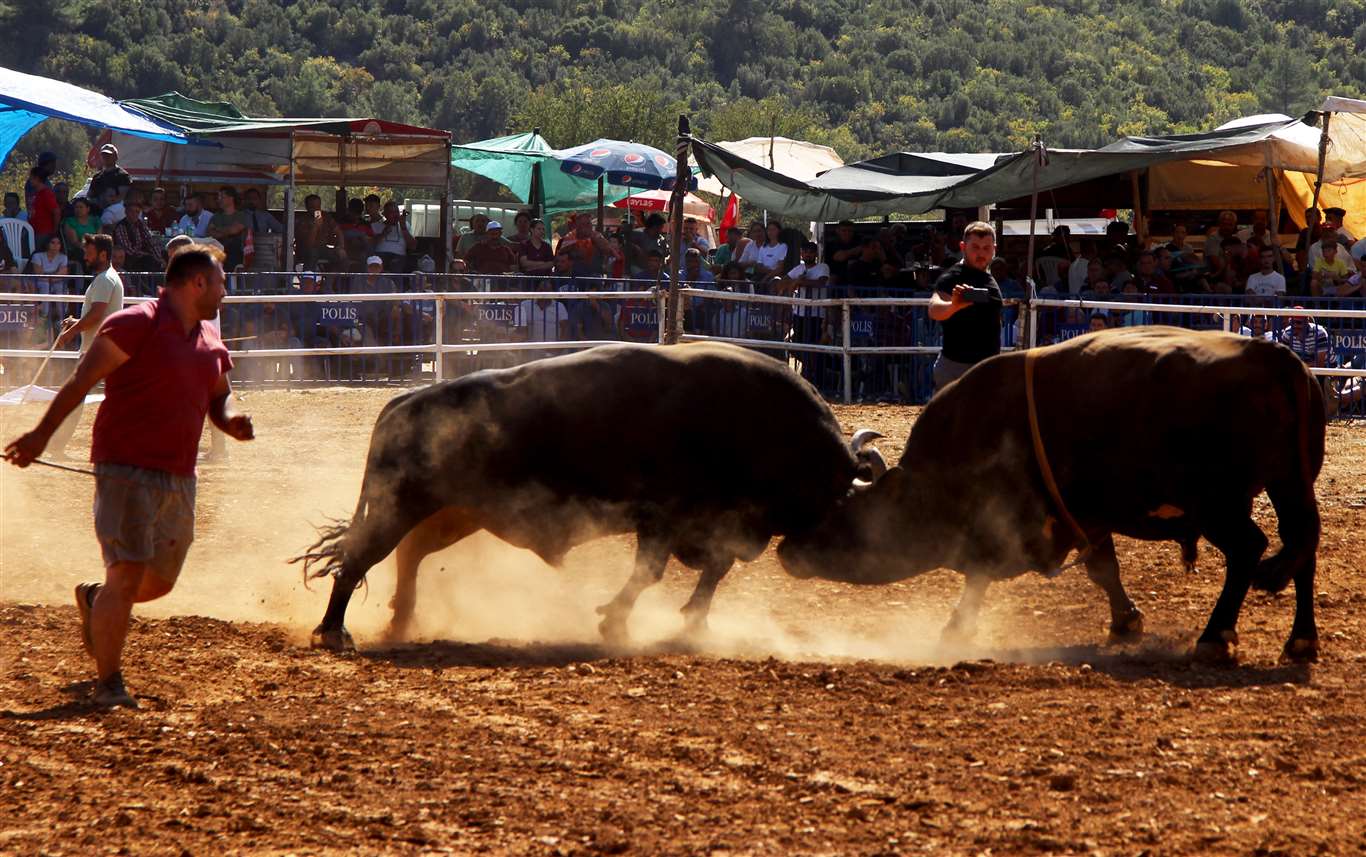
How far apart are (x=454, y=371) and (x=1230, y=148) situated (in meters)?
8.57

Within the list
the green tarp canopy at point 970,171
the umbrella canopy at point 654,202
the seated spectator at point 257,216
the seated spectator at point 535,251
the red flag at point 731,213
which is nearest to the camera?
the green tarp canopy at point 970,171

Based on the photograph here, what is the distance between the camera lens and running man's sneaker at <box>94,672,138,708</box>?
20.0ft

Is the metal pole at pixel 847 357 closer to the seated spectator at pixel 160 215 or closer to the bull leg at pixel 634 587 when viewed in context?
the seated spectator at pixel 160 215

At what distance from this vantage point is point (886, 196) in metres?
18.7

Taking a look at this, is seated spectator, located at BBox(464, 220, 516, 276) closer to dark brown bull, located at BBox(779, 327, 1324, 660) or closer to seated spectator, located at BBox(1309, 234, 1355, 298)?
seated spectator, located at BBox(1309, 234, 1355, 298)

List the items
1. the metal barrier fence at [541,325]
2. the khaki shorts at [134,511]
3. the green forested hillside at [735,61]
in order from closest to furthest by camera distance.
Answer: the khaki shorts at [134,511]
the metal barrier fence at [541,325]
the green forested hillside at [735,61]

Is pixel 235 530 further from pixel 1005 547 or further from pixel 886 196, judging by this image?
pixel 886 196

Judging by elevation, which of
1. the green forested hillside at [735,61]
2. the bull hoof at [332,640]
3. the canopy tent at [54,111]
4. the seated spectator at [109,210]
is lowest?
the bull hoof at [332,640]

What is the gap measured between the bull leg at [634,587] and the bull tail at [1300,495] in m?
2.80

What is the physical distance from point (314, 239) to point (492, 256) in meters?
2.30

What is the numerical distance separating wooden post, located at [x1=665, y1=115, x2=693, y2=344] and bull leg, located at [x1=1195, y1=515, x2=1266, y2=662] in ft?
30.7

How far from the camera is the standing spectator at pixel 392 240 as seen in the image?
2094 centimetres

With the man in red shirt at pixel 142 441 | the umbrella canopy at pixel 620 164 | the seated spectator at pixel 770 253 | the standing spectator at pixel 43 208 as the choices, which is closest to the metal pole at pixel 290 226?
the standing spectator at pixel 43 208

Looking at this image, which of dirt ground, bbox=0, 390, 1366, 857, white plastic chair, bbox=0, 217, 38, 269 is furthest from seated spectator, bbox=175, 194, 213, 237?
dirt ground, bbox=0, 390, 1366, 857
